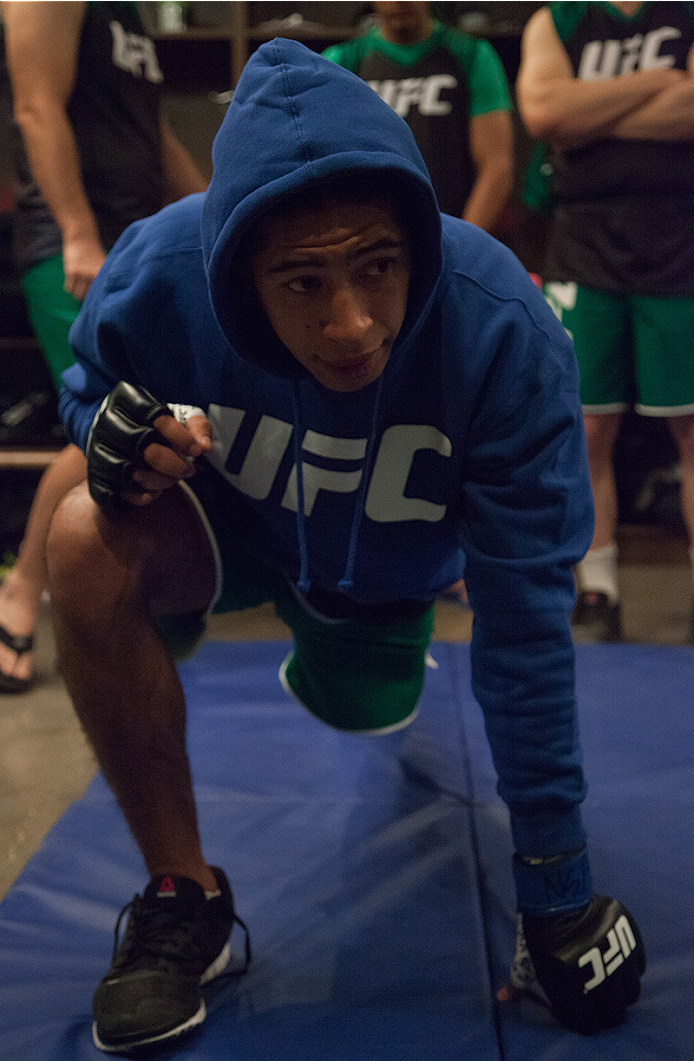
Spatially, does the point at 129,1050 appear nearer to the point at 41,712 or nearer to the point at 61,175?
the point at 41,712

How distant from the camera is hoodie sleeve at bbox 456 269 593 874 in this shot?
0.75 metres

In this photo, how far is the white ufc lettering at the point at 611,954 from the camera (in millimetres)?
760

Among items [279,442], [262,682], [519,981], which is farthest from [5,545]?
[519,981]

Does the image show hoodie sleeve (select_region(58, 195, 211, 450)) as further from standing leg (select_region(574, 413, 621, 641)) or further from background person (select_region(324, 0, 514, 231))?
standing leg (select_region(574, 413, 621, 641))

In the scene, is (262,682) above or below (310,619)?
below

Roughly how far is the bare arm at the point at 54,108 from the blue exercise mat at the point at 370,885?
2.46ft

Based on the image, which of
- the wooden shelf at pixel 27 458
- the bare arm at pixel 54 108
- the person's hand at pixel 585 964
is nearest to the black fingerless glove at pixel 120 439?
the person's hand at pixel 585 964

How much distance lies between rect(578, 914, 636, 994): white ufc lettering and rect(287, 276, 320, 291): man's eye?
0.59 m

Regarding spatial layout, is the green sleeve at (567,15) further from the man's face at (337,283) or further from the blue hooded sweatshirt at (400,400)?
the man's face at (337,283)

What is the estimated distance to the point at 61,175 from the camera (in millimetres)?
1429

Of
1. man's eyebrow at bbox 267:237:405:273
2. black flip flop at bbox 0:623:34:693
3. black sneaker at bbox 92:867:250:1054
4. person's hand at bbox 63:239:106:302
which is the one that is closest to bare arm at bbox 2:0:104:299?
person's hand at bbox 63:239:106:302

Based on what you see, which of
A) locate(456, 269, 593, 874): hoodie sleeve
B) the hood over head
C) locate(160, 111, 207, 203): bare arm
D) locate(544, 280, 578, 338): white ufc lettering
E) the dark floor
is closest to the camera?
the hood over head

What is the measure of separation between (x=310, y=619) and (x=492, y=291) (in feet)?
1.58

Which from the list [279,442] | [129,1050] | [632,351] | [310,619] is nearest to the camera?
[129,1050]
